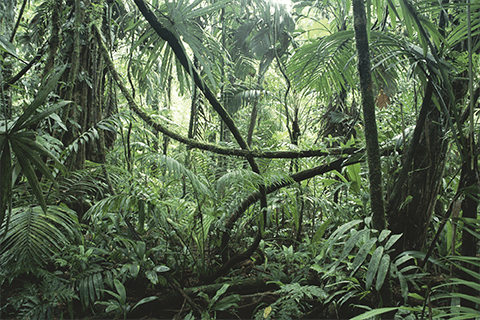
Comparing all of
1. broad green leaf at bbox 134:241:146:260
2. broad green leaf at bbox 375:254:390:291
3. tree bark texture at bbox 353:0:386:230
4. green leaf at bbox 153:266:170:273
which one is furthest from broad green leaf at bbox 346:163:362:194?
broad green leaf at bbox 134:241:146:260

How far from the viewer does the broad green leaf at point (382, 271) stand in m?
0.70

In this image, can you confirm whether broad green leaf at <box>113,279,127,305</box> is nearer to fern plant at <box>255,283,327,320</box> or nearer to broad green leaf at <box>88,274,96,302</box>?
broad green leaf at <box>88,274,96,302</box>

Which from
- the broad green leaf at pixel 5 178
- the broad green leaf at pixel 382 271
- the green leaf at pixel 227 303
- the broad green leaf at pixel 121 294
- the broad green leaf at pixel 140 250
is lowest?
the green leaf at pixel 227 303

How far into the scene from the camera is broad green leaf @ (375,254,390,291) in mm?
704

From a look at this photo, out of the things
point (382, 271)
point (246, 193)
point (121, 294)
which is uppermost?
point (246, 193)

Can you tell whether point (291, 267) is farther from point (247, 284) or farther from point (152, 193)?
point (152, 193)

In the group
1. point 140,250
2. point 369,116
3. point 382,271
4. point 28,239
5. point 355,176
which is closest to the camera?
point 382,271

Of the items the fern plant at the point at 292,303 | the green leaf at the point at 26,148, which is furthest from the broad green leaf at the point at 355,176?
the green leaf at the point at 26,148

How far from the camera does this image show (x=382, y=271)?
2.37ft

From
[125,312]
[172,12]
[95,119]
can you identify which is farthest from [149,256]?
[172,12]

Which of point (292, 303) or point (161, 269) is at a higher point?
point (161, 269)

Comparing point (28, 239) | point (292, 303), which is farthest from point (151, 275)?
point (292, 303)

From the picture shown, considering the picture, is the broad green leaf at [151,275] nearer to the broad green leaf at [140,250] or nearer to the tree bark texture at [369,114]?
the broad green leaf at [140,250]

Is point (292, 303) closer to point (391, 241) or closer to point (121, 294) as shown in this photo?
point (391, 241)
